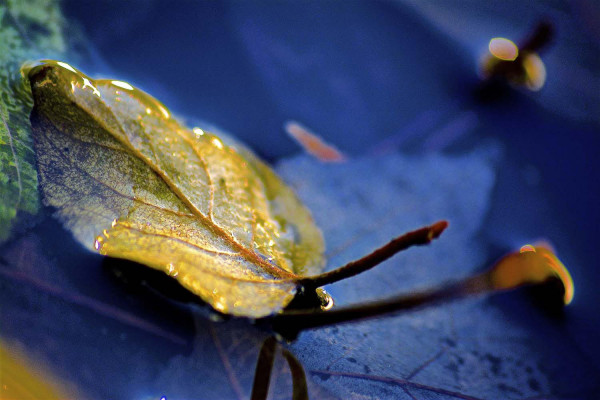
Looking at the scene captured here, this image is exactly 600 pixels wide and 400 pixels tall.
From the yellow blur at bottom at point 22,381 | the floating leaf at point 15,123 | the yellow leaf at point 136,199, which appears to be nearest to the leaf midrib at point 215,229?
the yellow leaf at point 136,199

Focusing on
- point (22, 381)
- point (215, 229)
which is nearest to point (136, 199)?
point (215, 229)

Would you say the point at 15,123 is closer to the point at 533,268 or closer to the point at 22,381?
the point at 22,381

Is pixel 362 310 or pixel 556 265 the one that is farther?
pixel 556 265

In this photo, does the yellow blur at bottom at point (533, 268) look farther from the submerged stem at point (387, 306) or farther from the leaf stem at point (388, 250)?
the leaf stem at point (388, 250)

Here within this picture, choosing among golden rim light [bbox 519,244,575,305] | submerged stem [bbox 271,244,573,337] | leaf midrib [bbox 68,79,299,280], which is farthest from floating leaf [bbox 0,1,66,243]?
golden rim light [bbox 519,244,575,305]

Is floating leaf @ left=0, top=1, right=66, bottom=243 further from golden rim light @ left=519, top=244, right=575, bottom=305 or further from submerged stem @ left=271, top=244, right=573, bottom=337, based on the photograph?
golden rim light @ left=519, top=244, right=575, bottom=305

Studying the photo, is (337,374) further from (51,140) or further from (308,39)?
(308,39)
